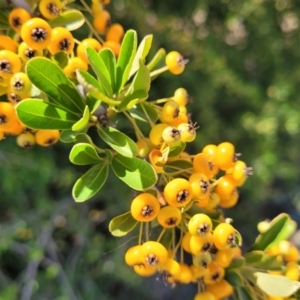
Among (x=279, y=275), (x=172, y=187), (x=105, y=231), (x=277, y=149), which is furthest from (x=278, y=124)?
(x=172, y=187)

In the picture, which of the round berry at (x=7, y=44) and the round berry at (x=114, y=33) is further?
the round berry at (x=114, y=33)

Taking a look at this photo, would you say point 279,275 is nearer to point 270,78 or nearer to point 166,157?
point 166,157

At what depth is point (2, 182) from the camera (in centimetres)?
175

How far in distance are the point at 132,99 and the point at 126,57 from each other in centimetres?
8

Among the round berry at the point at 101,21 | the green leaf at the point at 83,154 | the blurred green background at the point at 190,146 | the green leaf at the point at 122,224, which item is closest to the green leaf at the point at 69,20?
the round berry at the point at 101,21

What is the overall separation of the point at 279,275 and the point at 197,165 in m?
0.27

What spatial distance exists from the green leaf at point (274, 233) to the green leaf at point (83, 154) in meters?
0.40

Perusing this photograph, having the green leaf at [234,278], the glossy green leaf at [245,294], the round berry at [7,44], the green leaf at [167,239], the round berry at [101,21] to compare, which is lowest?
the glossy green leaf at [245,294]

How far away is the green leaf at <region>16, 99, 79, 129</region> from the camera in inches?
22.8

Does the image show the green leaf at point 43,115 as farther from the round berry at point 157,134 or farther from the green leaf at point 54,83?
the round berry at point 157,134

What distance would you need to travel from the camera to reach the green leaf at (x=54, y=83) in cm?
57

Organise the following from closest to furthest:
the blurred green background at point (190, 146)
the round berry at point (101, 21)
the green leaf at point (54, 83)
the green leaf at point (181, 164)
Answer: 1. the green leaf at point (54, 83)
2. the green leaf at point (181, 164)
3. the round berry at point (101, 21)
4. the blurred green background at point (190, 146)

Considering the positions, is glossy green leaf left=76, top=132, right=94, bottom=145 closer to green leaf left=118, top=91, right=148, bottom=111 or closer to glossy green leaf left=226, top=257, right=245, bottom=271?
green leaf left=118, top=91, right=148, bottom=111

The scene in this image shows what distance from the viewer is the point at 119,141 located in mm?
634
